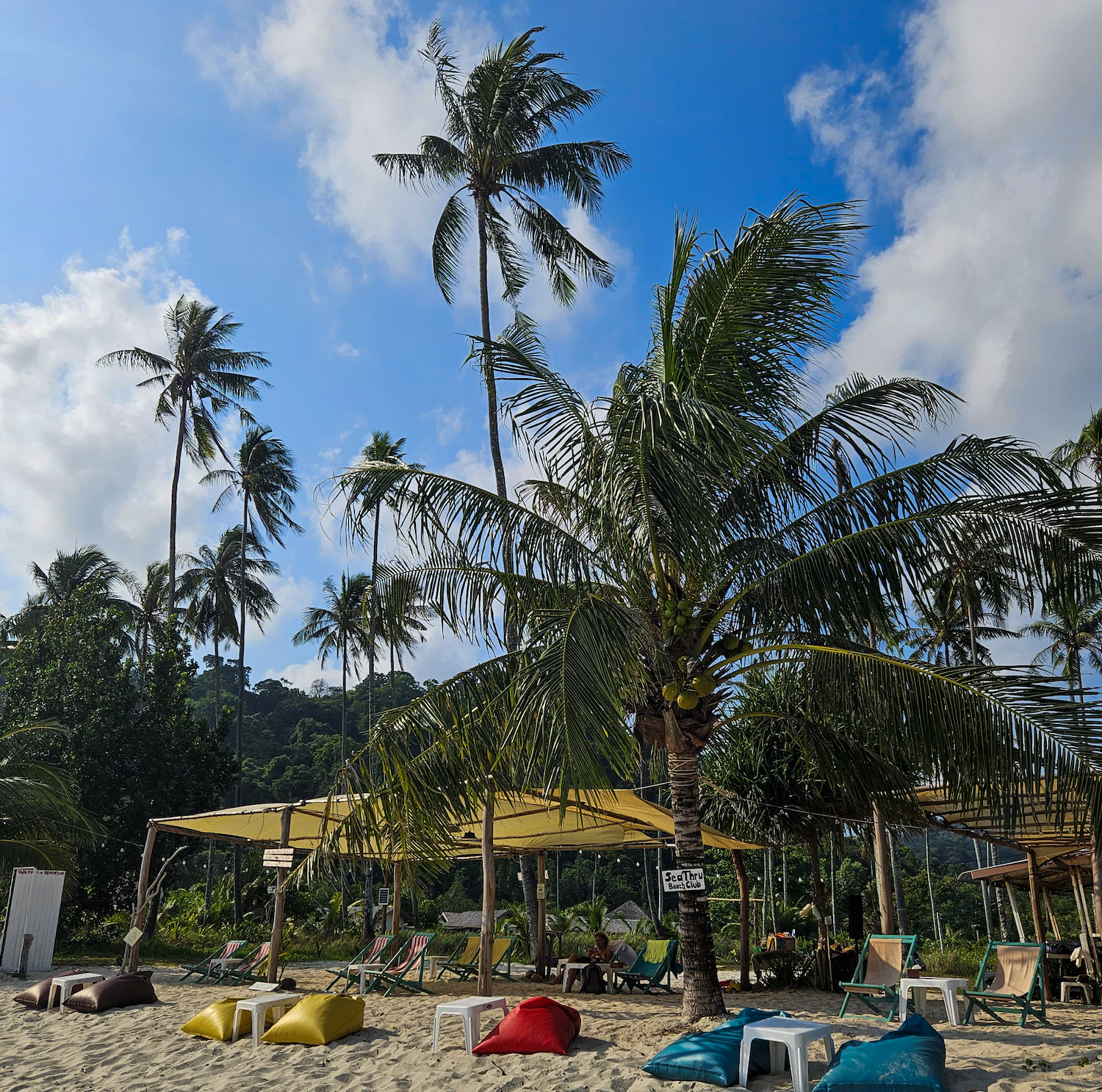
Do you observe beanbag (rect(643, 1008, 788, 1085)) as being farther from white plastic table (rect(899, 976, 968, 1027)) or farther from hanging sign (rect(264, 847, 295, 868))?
hanging sign (rect(264, 847, 295, 868))

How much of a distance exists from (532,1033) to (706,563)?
392cm

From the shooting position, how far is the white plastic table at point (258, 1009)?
26.3 ft

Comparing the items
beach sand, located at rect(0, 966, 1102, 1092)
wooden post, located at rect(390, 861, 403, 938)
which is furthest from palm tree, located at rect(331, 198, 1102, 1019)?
wooden post, located at rect(390, 861, 403, 938)

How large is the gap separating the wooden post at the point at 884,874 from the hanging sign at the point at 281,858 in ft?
19.7

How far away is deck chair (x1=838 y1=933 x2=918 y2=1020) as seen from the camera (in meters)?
8.40

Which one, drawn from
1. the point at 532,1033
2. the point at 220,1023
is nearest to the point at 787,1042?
the point at 532,1033

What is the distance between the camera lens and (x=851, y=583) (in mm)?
6914

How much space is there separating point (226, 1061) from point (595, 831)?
Result: 18.4 ft

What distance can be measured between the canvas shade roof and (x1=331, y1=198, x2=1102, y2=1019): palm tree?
7.92 ft

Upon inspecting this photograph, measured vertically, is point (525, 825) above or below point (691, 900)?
above

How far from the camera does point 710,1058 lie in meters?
5.80

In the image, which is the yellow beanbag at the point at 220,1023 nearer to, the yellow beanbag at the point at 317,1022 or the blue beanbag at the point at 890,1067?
the yellow beanbag at the point at 317,1022

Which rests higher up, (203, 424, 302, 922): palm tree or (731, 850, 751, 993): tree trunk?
(203, 424, 302, 922): palm tree

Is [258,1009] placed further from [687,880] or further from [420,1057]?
[687,880]
